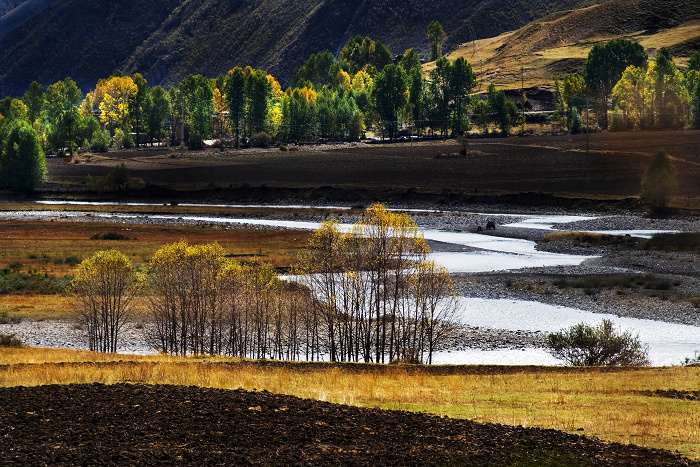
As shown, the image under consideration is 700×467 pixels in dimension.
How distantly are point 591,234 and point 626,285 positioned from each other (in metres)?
32.5

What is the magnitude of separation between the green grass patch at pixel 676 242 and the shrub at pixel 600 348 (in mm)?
47065

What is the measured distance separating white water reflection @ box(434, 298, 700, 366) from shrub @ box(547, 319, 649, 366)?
160cm

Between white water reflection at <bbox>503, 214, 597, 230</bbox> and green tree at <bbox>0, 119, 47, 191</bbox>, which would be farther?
green tree at <bbox>0, 119, 47, 191</bbox>

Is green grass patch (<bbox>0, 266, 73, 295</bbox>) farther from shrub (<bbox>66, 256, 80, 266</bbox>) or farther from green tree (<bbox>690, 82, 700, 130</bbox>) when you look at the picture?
green tree (<bbox>690, 82, 700, 130</bbox>)

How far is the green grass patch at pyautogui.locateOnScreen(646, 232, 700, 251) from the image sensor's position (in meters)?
89.1

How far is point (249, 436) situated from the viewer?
1942 centimetres

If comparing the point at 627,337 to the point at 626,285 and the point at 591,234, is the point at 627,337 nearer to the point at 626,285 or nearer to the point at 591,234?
the point at 626,285

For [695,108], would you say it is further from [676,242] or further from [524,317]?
[524,317]

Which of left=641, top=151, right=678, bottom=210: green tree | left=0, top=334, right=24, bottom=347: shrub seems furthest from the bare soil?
left=0, top=334, right=24, bottom=347: shrub

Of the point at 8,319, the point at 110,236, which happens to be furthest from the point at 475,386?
the point at 110,236

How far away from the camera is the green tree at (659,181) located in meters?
115

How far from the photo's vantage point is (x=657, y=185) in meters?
117

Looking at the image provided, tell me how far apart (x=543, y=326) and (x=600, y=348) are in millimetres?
11911

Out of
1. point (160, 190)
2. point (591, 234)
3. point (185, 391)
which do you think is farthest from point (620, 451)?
point (160, 190)
